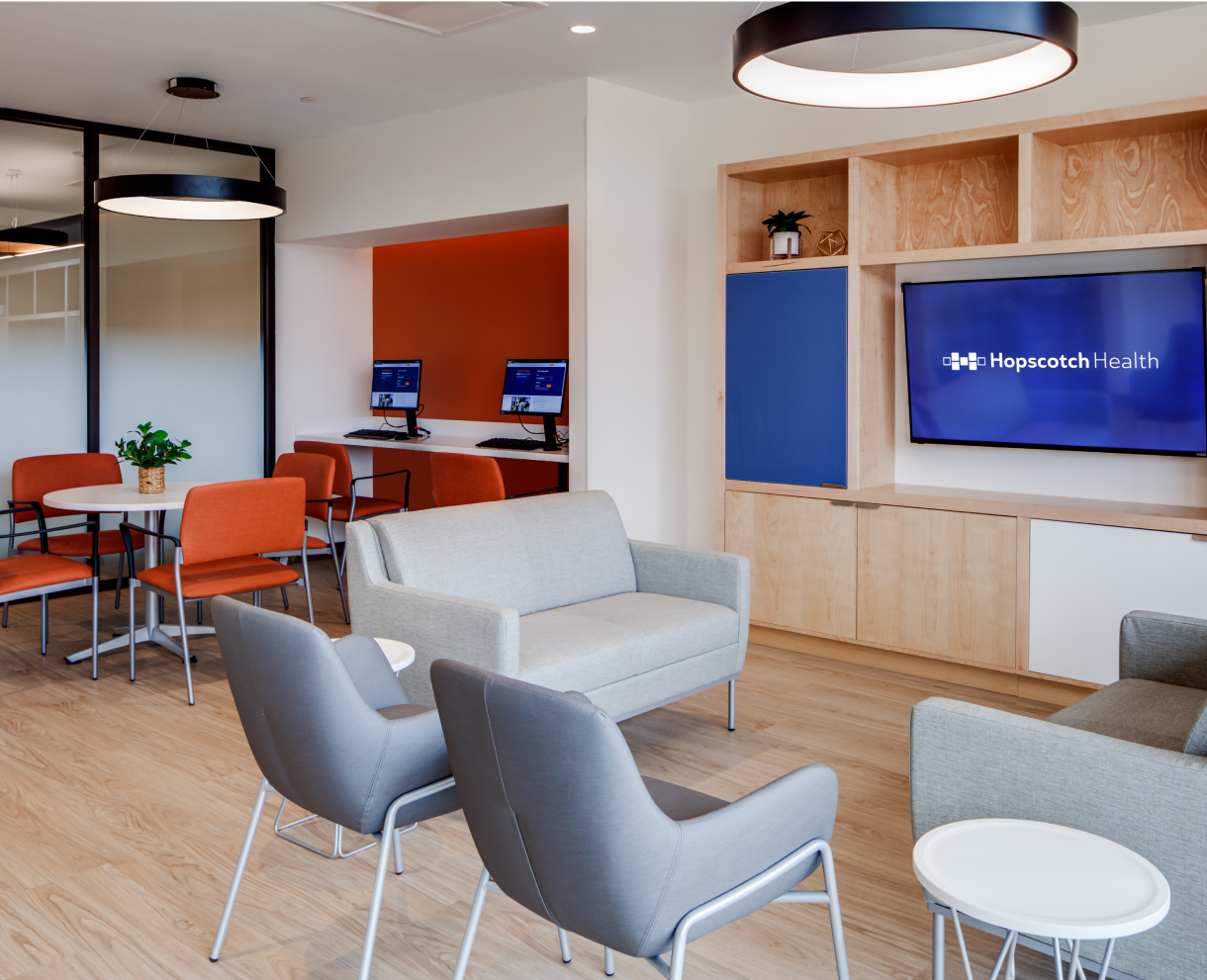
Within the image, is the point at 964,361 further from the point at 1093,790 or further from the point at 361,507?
the point at 361,507

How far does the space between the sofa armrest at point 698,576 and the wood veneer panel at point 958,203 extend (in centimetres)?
202

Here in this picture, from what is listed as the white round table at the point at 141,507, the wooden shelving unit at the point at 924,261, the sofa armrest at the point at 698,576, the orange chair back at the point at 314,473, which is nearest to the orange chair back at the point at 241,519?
the white round table at the point at 141,507

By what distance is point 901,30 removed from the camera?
2.99 meters

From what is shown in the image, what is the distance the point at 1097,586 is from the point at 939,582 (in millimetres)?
655

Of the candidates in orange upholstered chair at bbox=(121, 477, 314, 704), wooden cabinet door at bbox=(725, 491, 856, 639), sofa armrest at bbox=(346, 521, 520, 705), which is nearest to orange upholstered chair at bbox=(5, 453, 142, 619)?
orange upholstered chair at bbox=(121, 477, 314, 704)

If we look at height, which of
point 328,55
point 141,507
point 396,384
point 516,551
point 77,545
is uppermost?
point 328,55

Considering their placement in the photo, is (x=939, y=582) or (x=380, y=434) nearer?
(x=939, y=582)

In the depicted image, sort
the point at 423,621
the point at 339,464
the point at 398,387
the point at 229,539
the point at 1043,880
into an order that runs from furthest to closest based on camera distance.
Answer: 1. the point at 398,387
2. the point at 339,464
3. the point at 229,539
4. the point at 423,621
5. the point at 1043,880

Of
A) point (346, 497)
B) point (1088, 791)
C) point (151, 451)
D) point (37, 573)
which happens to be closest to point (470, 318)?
point (346, 497)

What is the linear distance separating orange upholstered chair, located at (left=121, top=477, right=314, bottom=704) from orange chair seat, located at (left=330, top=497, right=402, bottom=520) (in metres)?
1.36

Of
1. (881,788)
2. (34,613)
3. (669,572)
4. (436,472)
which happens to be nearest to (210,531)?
(436,472)

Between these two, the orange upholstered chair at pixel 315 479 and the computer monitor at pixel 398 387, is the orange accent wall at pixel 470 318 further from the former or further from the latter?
the orange upholstered chair at pixel 315 479

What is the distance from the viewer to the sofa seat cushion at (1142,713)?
8.50 feet

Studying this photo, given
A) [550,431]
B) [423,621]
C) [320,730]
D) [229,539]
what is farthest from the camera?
[550,431]
